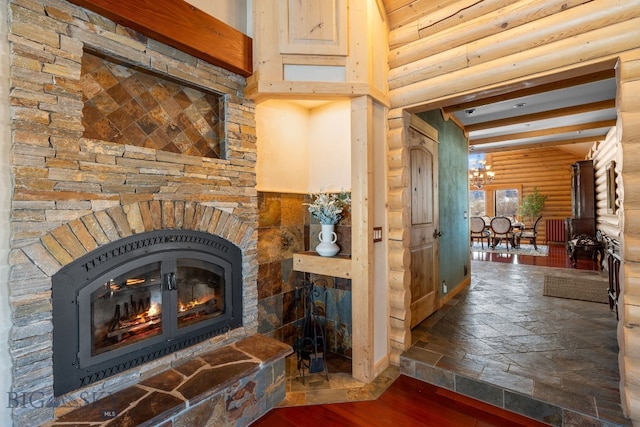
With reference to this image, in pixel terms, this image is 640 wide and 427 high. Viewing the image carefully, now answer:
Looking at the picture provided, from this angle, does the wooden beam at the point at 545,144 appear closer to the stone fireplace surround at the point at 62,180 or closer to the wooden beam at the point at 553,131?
the wooden beam at the point at 553,131

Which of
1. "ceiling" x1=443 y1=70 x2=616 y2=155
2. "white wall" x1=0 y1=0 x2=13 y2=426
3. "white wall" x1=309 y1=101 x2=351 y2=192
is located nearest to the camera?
"white wall" x1=0 y1=0 x2=13 y2=426

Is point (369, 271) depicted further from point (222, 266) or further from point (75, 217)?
point (75, 217)

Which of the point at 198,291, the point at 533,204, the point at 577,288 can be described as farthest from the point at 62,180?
the point at 533,204

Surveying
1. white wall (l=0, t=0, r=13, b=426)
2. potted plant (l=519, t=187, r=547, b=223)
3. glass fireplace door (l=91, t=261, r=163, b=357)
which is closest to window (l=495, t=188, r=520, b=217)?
potted plant (l=519, t=187, r=547, b=223)

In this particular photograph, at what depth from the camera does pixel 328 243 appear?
294 centimetres

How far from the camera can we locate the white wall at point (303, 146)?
2975 millimetres

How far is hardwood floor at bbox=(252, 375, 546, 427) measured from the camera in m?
2.09

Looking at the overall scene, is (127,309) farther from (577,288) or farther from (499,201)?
(499,201)

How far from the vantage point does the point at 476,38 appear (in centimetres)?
238

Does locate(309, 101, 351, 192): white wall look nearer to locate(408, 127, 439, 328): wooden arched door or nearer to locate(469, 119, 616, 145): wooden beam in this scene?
locate(408, 127, 439, 328): wooden arched door

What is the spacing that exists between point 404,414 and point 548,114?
5062 millimetres

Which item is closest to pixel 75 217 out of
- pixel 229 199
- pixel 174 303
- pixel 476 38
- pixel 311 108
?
pixel 174 303

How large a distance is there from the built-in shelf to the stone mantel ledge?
2.48 ft

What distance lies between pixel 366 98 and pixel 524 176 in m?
10.7
